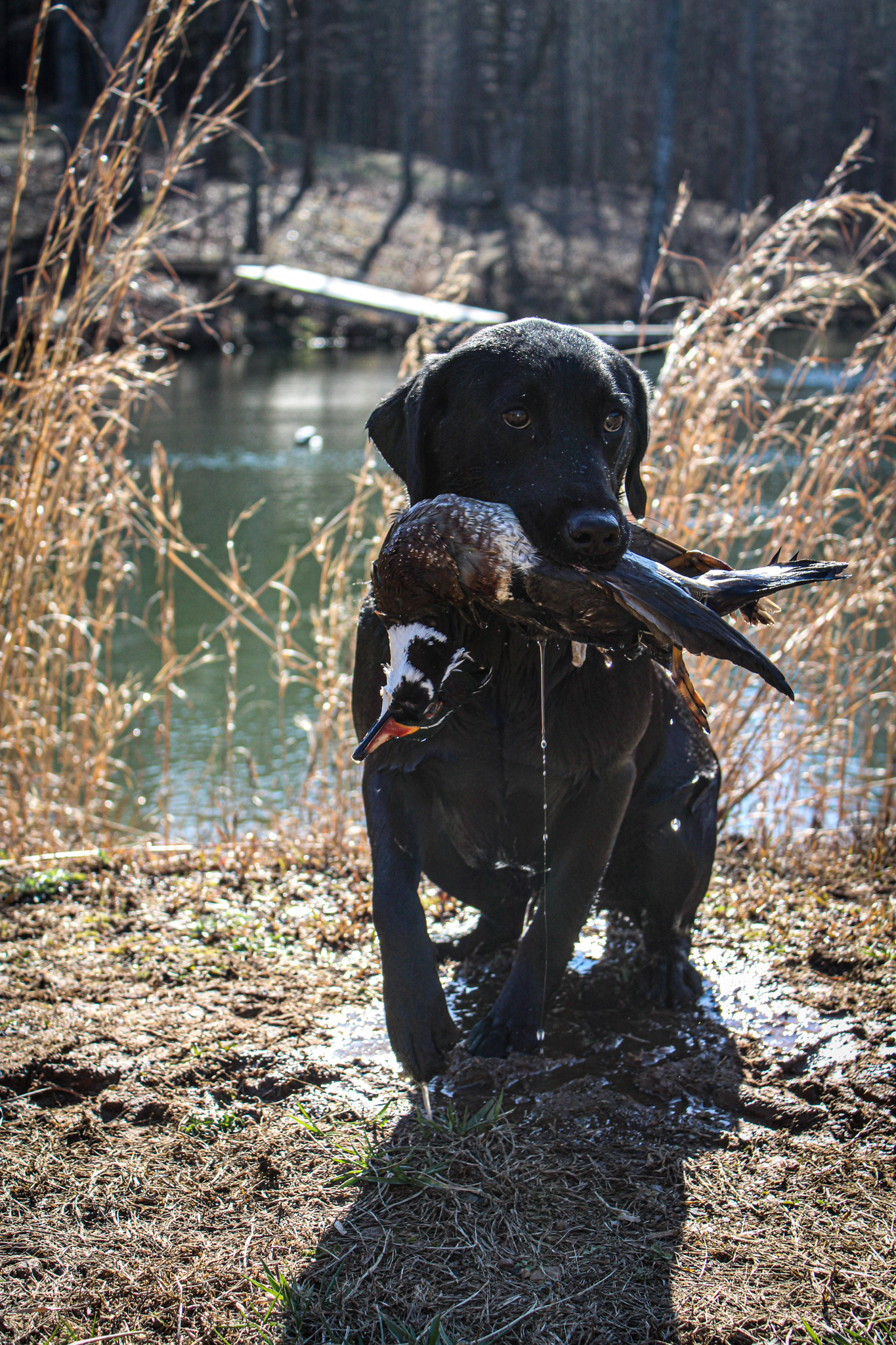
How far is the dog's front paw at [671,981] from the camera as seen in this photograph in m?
2.68

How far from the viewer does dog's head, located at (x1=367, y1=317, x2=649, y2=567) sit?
6.69ft

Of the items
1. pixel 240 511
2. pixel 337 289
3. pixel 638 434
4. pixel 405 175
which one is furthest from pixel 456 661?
pixel 405 175

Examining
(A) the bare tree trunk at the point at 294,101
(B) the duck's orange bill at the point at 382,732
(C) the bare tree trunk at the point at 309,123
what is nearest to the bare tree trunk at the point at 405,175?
(C) the bare tree trunk at the point at 309,123

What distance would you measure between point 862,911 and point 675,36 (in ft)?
71.1

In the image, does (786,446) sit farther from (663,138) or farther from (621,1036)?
(663,138)

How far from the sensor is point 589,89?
173 feet

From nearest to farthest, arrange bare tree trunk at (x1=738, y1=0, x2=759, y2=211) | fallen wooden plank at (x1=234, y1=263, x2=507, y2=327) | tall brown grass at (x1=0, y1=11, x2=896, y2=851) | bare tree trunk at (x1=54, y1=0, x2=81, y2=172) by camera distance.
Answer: tall brown grass at (x1=0, y1=11, x2=896, y2=851), bare tree trunk at (x1=54, y1=0, x2=81, y2=172), fallen wooden plank at (x1=234, y1=263, x2=507, y2=327), bare tree trunk at (x1=738, y1=0, x2=759, y2=211)

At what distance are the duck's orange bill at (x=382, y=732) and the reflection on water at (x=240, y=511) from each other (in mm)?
2179

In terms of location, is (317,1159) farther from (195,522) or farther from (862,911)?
(195,522)

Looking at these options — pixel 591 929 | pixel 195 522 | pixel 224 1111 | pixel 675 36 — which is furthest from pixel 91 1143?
pixel 675 36

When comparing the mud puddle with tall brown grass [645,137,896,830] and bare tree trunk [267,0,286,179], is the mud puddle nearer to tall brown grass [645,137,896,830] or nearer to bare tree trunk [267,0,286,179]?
tall brown grass [645,137,896,830]

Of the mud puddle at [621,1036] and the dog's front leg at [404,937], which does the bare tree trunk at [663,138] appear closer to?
the mud puddle at [621,1036]

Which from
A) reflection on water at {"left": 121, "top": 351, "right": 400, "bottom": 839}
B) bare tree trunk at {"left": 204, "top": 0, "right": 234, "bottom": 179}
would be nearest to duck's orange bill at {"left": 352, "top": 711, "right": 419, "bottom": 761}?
reflection on water at {"left": 121, "top": 351, "right": 400, "bottom": 839}

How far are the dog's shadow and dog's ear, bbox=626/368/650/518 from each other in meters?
1.26
